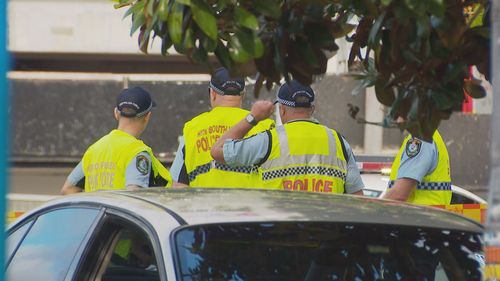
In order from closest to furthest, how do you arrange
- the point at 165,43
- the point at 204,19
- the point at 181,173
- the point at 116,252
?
the point at 204,19 < the point at 165,43 < the point at 116,252 < the point at 181,173

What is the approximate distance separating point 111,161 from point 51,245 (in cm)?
205

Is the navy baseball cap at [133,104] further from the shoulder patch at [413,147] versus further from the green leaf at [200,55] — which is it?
the green leaf at [200,55]

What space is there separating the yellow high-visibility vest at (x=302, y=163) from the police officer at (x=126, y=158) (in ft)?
2.58

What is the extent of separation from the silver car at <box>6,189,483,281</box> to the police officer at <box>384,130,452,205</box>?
6.80 ft

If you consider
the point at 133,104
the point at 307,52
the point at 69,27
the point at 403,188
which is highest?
the point at 69,27

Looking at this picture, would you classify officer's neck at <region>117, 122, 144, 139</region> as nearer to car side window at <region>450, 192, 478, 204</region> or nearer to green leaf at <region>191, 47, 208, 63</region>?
car side window at <region>450, 192, 478, 204</region>

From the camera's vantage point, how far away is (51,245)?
4629 mm

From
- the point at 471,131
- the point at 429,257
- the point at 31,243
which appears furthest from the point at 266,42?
the point at 471,131

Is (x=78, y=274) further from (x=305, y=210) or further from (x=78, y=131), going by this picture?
(x=78, y=131)

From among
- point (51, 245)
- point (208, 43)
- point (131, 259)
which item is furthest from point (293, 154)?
point (208, 43)

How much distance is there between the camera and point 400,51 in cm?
370

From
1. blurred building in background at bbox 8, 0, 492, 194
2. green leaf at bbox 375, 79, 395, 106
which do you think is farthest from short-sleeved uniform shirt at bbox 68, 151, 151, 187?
blurred building in background at bbox 8, 0, 492, 194

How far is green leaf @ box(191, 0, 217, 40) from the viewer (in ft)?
11.5

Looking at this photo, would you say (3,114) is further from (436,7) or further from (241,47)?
(436,7)
